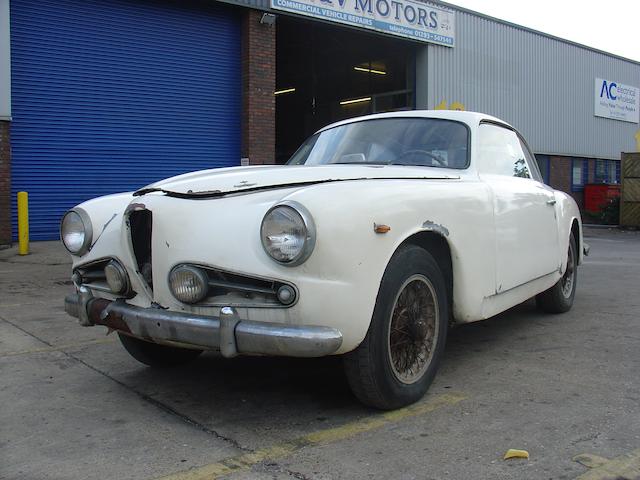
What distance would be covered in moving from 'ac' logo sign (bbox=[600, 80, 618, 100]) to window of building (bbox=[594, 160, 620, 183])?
2565 millimetres

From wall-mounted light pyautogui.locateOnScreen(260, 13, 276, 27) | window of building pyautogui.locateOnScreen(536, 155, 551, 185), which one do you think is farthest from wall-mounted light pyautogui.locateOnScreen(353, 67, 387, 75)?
wall-mounted light pyautogui.locateOnScreen(260, 13, 276, 27)

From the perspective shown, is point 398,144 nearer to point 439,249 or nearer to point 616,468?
point 439,249

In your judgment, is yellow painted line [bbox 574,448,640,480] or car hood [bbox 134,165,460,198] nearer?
yellow painted line [bbox 574,448,640,480]

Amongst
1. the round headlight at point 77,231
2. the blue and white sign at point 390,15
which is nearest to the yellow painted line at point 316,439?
the round headlight at point 77,231

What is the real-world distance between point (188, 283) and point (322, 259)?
687 millimetres

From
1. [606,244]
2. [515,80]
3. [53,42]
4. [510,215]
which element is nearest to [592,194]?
[515,80]

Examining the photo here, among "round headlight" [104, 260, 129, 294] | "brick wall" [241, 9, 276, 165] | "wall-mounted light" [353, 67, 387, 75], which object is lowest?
"round headlight" [104, 260, 129, 294]

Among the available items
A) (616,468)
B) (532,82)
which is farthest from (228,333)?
(532,82)

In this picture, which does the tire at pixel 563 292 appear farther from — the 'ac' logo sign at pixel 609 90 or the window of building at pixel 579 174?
the 'ac' logo sign at pixel 609 90

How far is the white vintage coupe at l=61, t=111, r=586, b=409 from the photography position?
9.18 ft

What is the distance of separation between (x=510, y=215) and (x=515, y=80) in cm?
1796

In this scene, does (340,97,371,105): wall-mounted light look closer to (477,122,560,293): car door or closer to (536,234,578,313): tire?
(536,234,578,313): tire

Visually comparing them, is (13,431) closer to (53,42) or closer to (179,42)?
(53,42)

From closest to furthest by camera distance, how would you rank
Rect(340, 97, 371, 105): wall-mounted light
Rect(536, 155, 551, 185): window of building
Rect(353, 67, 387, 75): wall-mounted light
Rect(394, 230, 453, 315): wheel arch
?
Rect(394, 230, 453, 315): wheel arch → Rect(353, 67, 387, 75): wall-mounted light → Rect(340, 97, 371, 105): wall-mounted light → Rect(536, 155, 551, 185): window of building
